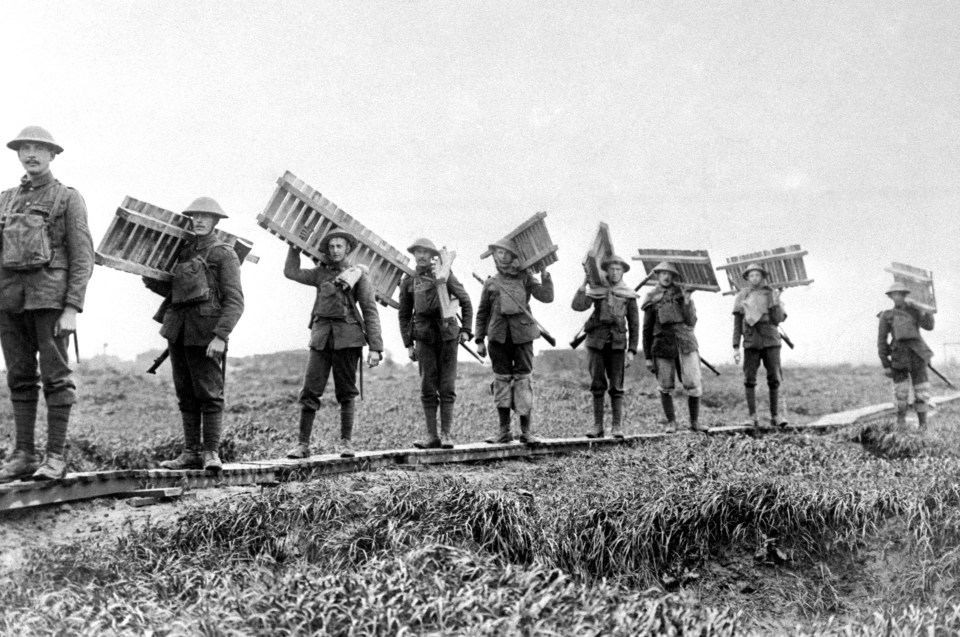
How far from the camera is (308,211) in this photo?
28.2 feet

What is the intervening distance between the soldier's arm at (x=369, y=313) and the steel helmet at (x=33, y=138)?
305 centimetres

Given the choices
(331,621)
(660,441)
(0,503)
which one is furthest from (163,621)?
(660,441)

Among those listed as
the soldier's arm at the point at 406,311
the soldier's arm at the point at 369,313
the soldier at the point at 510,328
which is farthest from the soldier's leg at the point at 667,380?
the soldier's arm at the point at 369,313

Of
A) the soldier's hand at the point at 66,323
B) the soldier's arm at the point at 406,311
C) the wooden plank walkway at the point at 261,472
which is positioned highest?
the soldier's arm at the point at 406,311

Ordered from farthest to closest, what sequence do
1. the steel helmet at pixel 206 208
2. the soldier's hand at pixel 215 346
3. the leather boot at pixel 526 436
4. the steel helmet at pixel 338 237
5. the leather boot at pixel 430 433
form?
1. the leather boot at pixel 526 436
2. the leather boot at pixel 430 433
3. the steel helmet at pixel 338 237
4. the steel helmet at pixel 206 208
5. the soldier's hand at pixel 215 346

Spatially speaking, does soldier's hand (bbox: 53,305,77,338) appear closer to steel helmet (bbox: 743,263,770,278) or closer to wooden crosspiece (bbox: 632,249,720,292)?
wooden crosspiece (bbox: 632,249,720,292)

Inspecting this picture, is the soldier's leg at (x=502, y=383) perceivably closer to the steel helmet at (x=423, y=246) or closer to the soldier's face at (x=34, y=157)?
the steel helmet at (x=423, y=246)

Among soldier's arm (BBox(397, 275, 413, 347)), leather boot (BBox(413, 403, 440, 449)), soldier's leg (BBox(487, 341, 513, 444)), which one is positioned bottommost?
leather boot (BBox(413, 403, 440, 449))

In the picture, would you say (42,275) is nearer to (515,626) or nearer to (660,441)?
(515,626)

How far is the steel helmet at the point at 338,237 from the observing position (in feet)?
27.8

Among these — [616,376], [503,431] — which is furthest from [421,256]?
[616,376]

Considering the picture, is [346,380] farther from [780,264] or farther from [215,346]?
[780,264]

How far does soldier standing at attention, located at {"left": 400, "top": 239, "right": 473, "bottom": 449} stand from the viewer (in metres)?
9.34

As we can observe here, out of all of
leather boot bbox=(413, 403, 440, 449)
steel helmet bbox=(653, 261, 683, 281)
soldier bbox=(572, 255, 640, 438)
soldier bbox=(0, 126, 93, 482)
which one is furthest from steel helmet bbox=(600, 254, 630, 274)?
soldier bbox=(0, 126, 93, 482)
